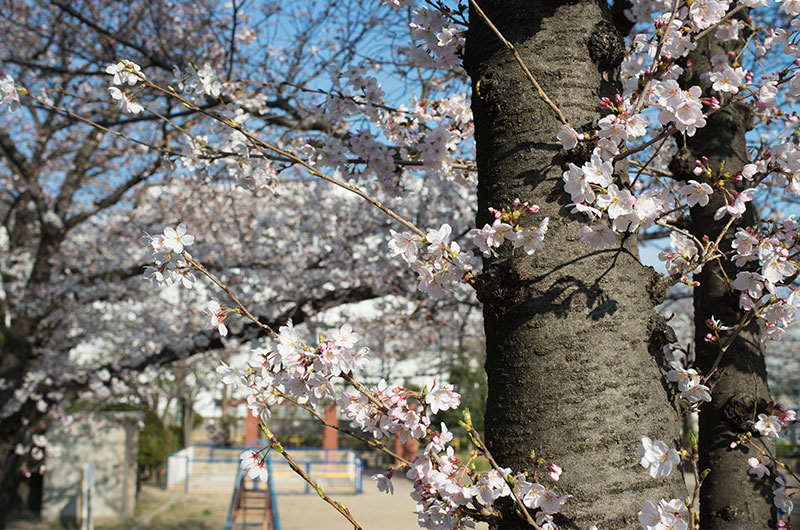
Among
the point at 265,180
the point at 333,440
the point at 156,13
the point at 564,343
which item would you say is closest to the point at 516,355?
the point at 564,343

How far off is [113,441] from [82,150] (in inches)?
217

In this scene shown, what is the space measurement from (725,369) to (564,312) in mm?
1341

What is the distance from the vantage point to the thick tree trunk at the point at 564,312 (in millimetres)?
1341

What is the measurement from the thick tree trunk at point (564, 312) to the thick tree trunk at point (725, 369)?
104 centimetres

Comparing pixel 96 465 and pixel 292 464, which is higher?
pixel 292 464

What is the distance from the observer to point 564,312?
55.6 inches

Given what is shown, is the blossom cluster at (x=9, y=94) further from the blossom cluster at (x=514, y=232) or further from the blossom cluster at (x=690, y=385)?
the blossom cluster at (x=690, y=385)

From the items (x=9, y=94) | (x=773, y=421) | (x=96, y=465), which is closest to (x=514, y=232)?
(x=773, y=421)

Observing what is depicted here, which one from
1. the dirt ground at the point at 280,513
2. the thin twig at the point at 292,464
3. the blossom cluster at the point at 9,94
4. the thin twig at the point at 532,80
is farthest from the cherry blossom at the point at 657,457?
the dirt ground at the point at 280,513

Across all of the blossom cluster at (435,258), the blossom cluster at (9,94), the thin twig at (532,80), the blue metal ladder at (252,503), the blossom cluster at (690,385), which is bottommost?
the blue metal ladder at (252,503)

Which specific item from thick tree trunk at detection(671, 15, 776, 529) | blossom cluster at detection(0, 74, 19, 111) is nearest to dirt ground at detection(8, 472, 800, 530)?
thick tree trunk at detection(671, 15, 776, 529)

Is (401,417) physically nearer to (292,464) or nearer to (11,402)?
(292,464)

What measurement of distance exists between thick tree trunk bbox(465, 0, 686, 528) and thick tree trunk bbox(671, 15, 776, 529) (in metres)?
1.04

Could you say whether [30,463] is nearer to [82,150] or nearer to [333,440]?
[82,150]
